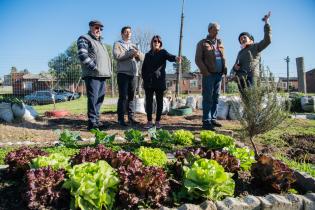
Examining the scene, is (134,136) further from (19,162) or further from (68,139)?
(19,162)

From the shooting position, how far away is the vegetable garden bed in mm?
2418

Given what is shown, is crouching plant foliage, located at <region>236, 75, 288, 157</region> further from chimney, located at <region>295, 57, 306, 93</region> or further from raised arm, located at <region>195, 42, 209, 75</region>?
chimney, located at <region>295, 57, 306, 93</region>

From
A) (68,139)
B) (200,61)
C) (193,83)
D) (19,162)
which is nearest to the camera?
(19,162)

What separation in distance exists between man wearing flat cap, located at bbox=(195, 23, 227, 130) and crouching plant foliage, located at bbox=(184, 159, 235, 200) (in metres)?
3.69

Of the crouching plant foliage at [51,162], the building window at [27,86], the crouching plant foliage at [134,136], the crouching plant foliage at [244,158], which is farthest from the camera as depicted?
the building window at [27,86]

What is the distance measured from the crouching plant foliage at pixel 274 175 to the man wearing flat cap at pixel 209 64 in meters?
3.35

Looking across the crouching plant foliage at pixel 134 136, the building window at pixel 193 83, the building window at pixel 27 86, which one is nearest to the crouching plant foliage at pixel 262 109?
the crouching plant foliage at pixel 134 136

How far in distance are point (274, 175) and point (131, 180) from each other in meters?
1.26

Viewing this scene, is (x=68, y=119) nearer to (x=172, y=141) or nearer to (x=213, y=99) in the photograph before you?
(x=213, y=99)

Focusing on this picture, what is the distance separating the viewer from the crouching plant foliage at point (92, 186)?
7.64 ft

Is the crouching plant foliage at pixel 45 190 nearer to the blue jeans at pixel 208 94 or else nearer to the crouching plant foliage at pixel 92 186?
the crouching plant foliage at pixel 92 186

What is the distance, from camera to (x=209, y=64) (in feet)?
20.9

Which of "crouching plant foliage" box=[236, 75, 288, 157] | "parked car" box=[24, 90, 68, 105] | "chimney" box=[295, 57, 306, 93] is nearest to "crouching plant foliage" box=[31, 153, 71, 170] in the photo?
"crouching plant foliage" box=[236, 75, 288, 157]

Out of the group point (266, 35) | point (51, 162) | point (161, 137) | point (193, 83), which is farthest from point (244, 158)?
point (193, 83)
